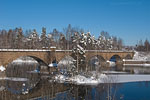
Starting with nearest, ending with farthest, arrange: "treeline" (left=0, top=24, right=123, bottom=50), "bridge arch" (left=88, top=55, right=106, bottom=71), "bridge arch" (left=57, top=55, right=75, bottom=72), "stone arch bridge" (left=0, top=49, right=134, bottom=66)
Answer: "bridge arch" (left=57, top=55, right=75, bottom=72) → "bridge arch" (left=88, top=55, right=106, bottom=71) → "stone arch bridge" (left=0, top=49, right=134, bottom=66) → "treeline" (left=0, top=24, right=123, bottom=50)

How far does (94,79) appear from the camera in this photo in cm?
2800

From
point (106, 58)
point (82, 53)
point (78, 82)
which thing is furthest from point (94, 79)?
point (106, 58)

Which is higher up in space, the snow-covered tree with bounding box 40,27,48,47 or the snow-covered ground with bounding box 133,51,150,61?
the snow-covered tree with bounding box 40,27,48,47

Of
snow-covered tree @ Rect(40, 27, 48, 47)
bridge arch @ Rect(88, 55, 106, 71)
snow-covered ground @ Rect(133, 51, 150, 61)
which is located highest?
snow-covered tree @ Rect(40, 27, 48, 47)

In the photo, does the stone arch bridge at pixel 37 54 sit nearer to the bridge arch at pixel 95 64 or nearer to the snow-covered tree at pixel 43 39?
the bridge arch at pixel 95 64

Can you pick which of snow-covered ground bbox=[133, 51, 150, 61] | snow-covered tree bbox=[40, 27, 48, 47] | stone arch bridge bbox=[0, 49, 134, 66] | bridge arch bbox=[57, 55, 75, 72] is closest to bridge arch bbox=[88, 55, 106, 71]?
stone arch bridge bbox=[0, 49, 134, 66]

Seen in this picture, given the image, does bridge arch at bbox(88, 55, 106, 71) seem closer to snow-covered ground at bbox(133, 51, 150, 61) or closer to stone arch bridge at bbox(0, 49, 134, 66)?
stone arch bridge at bbox(0, 49, 134, 66)

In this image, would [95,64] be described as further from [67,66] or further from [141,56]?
[141,56]

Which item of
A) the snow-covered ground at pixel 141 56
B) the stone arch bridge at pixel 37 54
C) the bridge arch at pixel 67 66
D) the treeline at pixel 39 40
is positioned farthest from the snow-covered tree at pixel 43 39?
the snow-covered ground at pixel 141 56

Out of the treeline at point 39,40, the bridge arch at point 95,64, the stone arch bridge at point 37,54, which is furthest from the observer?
the treeline at point 39,40

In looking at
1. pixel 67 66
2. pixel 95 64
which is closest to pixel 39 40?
pixel 95 64

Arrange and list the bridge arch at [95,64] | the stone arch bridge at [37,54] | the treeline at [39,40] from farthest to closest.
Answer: the treeline at [39,40] → the stone arch bridge at [37,54] → the bridge arch at [95,64]

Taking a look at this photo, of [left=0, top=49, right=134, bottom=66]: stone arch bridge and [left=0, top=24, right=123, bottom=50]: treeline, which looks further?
[left=0, top=24, right=123, bottom=50]: treeline

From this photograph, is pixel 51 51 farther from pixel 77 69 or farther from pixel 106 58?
pixel 106 58
